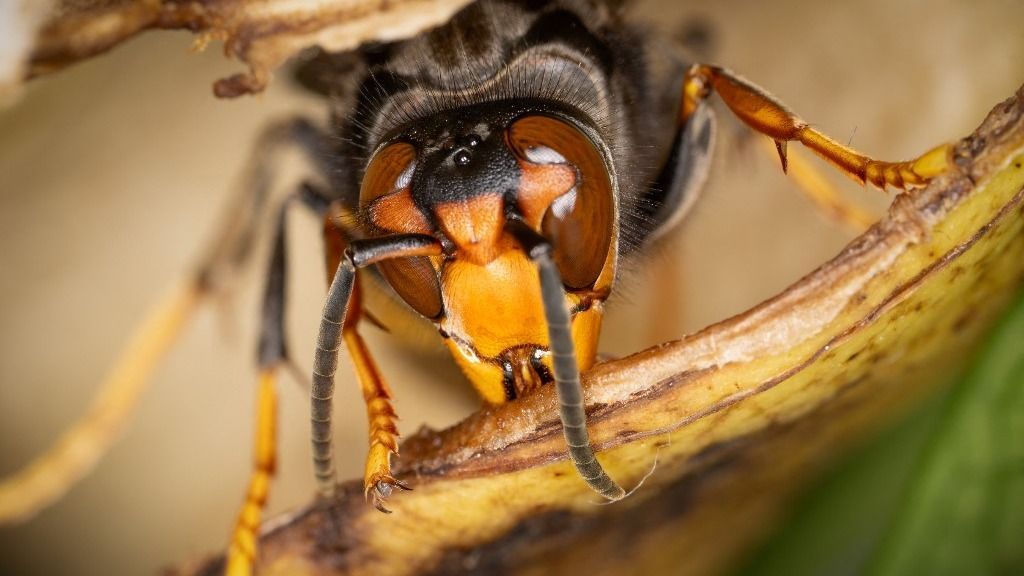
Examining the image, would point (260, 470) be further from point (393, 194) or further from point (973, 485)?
point (973, 485)

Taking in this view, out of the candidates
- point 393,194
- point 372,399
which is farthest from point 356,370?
point 393,194

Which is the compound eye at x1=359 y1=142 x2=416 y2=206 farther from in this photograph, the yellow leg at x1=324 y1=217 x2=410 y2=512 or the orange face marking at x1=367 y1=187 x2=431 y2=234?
the yellow leg at x1=324 y1=217 x2=410 y2=512

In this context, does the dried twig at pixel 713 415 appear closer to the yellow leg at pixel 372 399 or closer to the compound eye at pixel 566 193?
the yellow leg at pixel 372 399

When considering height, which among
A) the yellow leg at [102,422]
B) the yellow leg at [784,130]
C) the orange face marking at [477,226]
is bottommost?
the yellow leg at [102,422]

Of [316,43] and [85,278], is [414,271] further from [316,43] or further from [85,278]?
[85,278]

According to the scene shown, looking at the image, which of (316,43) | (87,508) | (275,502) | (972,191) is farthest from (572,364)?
(87,508)

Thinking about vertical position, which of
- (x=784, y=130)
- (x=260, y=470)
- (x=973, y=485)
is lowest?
(x=260, y=470)

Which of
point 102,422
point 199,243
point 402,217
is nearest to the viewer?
point 402,217

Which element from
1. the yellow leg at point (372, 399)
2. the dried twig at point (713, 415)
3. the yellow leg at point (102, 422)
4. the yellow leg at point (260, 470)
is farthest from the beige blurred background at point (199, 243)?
the dried twig at point (713, 415)

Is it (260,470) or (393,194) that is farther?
(260,470)
